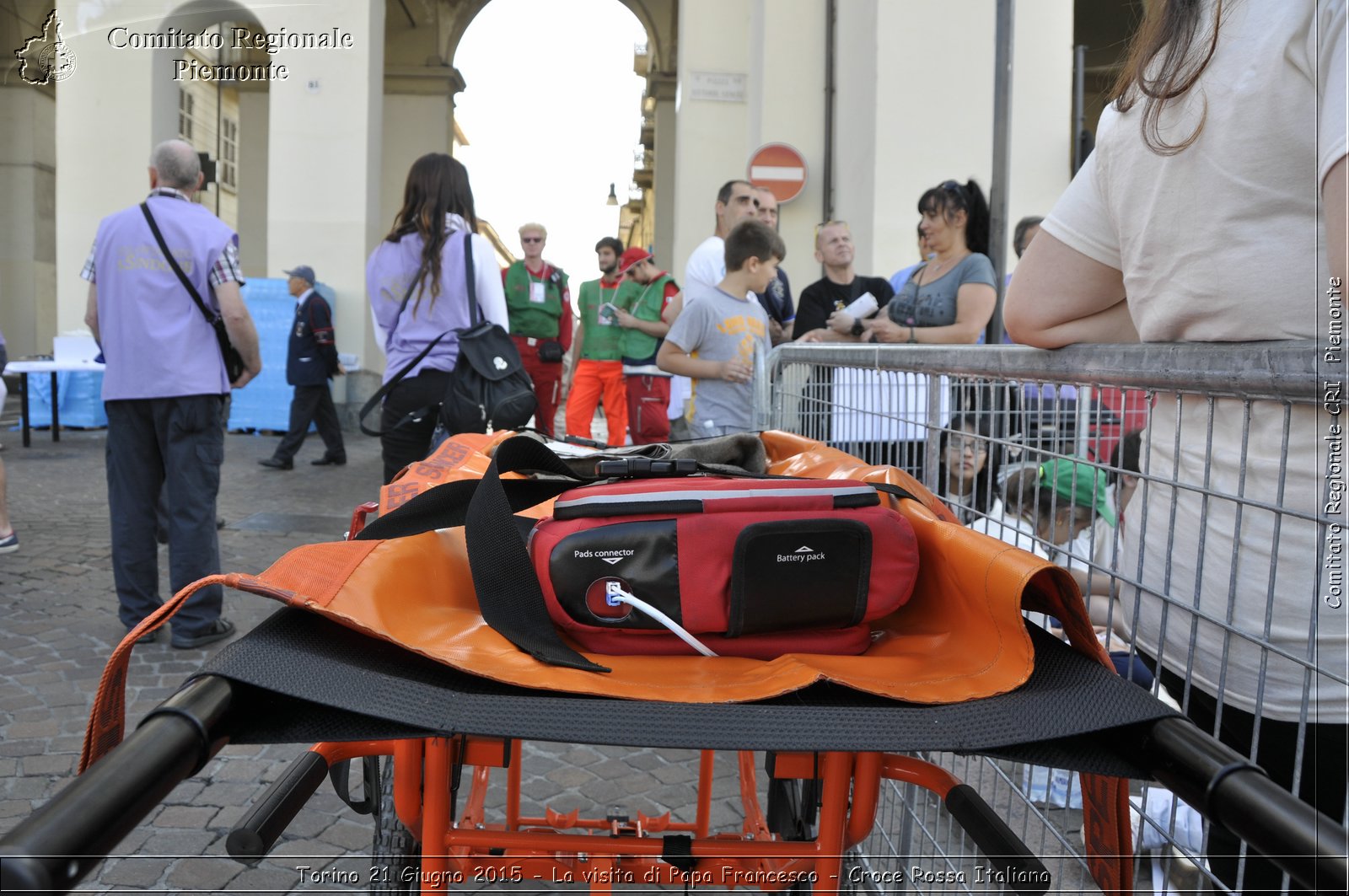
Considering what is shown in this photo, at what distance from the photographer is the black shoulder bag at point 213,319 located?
440 cm

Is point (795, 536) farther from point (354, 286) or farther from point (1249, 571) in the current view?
point (354, 286)

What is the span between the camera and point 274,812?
1.25m

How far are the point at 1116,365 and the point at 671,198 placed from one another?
19.9 metres

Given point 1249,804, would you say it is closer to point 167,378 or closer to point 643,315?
point 167,378

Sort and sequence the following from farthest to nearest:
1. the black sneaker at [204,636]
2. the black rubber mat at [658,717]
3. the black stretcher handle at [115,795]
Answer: the black sneaker at [204,636]
the black rubber mat at [658,717]
the black stretcher handle at [115,795]

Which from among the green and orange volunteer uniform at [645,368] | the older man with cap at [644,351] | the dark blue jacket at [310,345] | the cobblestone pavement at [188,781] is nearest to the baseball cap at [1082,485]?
the cobblestone pavement at [188,781]

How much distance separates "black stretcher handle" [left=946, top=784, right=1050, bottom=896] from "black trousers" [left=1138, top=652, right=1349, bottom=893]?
23cm

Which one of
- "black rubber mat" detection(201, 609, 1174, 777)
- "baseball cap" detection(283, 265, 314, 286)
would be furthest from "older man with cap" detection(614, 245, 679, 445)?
"black rubber mat" detection(201, 609, 1174, 777)

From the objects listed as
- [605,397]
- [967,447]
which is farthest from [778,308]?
[967,447]

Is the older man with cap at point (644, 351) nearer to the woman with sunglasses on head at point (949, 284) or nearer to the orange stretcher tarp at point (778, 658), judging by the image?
the woman with sunglasses on head at point (949, 284)

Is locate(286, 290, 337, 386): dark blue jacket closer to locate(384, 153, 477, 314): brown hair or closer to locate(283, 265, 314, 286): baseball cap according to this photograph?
locate(283, 265, 314, 286): baseball cap

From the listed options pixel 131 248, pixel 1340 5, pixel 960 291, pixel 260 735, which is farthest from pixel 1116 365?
pixel 131 248

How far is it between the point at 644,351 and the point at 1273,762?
321 inches

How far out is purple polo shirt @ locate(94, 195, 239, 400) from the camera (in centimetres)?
438
